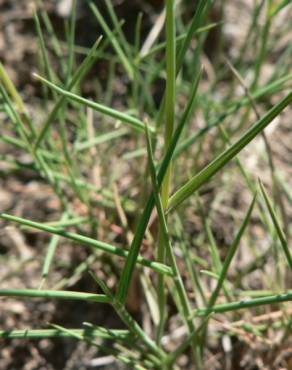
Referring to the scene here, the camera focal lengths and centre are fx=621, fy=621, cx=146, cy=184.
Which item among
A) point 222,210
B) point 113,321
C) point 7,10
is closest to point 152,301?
point 113,321

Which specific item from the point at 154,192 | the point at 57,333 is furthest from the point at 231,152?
the point at 57,333

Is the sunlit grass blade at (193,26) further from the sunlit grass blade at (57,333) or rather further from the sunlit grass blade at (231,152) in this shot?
the sunlit grass blade at (57,333)

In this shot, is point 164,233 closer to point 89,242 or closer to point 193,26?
point 89,242

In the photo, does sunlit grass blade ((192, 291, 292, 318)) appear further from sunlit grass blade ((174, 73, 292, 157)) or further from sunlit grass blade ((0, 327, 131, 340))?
sunlit grass blade ((174, 73, 292, 157))

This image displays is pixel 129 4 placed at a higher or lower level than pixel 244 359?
higher

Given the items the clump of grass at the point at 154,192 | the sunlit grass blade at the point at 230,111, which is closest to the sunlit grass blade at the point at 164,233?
the clump of grass at the point at 154,192

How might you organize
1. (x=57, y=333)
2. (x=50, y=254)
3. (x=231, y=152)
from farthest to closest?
(x=50, y=254)
(x=57, y=333)
(x=231, y=152)

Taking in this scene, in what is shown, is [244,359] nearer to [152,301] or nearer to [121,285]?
[152,301]
